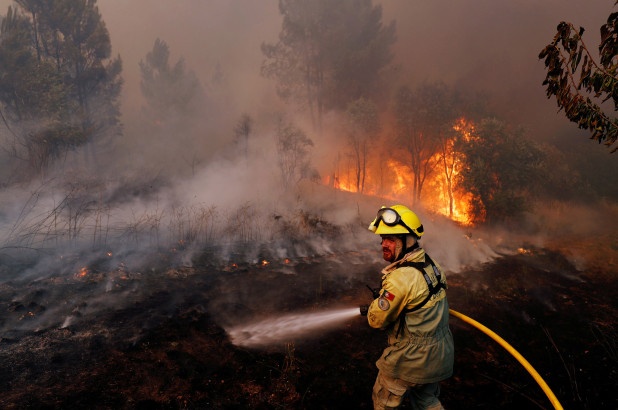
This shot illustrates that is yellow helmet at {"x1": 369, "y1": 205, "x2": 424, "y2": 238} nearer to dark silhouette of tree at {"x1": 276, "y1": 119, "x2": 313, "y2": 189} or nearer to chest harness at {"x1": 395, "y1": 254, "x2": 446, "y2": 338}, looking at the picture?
chest harness at {"x1": 395, "y1": 254, "x2": 446, "y2": 338}

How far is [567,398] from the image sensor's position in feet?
12.6

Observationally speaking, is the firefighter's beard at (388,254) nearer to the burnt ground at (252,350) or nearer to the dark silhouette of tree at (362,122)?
the burnt ground at (252,350)

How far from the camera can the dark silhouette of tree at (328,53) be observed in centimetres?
2886

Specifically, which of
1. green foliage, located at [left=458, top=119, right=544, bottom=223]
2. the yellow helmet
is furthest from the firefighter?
green foliage, located at [left=458, top=119, right=544, bottom=223]

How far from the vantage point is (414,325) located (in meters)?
2.40

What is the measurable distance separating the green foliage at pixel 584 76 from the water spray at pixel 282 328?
12.0 feet

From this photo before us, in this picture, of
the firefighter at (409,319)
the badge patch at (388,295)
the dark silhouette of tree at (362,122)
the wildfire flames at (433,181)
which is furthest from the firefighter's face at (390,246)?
the dark silhouette of tree at (362,122)

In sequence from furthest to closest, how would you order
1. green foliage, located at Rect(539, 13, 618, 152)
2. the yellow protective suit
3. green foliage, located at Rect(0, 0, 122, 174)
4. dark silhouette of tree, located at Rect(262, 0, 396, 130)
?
dark silhouette of tree, located at Rect(262, 0, 396, 130) → green foliage, located at Rect(0, 0, 122, 174) → green foliage, located at Rect(539, 13, 618, 152) → the yellow protective suit

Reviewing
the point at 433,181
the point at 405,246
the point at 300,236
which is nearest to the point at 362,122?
the point at 433,181

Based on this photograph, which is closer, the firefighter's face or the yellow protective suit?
the yellow protective suit

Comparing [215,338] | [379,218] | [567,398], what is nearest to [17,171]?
[215,338]

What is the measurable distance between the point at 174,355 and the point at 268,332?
1.49 m

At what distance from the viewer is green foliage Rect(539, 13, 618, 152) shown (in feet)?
9.94

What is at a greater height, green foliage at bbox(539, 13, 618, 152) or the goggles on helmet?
green foliage at bbox(539, 13, 618, 152)
